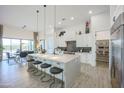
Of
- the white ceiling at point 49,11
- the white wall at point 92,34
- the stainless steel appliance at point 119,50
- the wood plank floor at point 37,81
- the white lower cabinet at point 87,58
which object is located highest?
the white ceiling at point 49,11

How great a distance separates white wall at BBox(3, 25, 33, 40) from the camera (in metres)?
8.89

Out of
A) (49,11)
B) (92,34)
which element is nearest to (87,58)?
(92,34)

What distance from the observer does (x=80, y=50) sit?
711 cm

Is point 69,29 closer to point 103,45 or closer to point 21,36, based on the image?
point 103,45

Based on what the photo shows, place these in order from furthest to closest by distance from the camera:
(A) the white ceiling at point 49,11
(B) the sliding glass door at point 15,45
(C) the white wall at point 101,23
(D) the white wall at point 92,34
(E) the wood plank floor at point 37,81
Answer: (B) the sliding glass door at point 15,45
(D) the white wall at point 92,34
(C) the white wall at point 101,23
(A) the white ceiling at point 49,11
(E) the wood plank floor at point 37,81

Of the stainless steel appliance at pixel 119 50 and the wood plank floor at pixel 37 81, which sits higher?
the stainless steel appliance at pixel 119 50

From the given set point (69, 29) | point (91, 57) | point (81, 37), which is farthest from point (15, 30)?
point (91, 57)

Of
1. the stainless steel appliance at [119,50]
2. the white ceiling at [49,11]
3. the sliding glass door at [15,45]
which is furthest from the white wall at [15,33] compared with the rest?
the stainless steel appliance at [119,50]

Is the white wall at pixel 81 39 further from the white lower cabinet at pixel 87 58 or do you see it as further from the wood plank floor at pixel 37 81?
the wood plank floor at pixel 37 81

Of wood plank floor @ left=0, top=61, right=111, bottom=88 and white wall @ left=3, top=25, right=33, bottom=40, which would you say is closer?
wood plank floor @ left=0, top=61, right=111, bottom=88

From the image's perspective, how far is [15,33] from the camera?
973 cm

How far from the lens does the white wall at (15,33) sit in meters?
8.89

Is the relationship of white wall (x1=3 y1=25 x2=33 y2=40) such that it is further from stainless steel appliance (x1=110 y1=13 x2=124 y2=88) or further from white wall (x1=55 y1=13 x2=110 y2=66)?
stainless steel appliance (x1=110 y1=13 x2=124 y2=88)

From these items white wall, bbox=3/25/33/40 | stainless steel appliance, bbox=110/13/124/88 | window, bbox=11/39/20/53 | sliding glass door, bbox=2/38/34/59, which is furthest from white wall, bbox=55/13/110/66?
window, bbox=11/39/20/53
